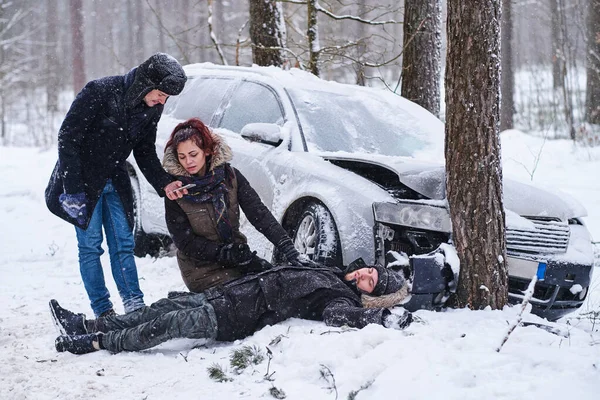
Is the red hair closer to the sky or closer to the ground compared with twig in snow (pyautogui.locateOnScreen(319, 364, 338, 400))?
closer to the sky

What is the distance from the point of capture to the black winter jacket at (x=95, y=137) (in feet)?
13.8

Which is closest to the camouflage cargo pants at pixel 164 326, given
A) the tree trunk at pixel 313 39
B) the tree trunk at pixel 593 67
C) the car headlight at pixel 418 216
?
the car headlight at pixel 418 216

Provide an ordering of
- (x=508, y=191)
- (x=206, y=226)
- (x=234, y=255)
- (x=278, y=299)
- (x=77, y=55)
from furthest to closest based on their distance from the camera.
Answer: (x=77, y=55)
(x=508, y=191)
(x=206, y=226)
(x=234, y=255)
(x=278, y=299)

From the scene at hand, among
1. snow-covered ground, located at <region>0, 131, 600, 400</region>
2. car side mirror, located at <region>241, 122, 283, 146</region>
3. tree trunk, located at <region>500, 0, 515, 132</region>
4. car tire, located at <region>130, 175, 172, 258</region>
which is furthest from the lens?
tree trunk, located at <region>500, 0, 515, 132</region>

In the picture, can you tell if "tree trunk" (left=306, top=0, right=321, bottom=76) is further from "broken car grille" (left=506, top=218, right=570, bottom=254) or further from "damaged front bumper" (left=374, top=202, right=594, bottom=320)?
"broken car grille" (left=506, top=218, right=570, bottom=254)

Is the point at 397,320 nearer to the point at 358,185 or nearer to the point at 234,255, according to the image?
the point at 234,255

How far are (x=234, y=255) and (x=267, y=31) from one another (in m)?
5.71

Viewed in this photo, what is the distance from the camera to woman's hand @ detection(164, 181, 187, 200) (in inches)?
167

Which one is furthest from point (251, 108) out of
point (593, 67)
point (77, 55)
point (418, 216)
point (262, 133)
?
point (77, 55)

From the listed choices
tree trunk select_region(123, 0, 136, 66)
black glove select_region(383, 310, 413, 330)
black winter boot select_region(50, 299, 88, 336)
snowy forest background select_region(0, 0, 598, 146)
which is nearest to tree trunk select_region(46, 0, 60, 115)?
snowy forest background select_region(0, 0, 598, 146)

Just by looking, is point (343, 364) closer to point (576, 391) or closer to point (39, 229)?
point (576, 391)

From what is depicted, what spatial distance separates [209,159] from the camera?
4422 mm

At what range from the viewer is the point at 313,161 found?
5.07 meters

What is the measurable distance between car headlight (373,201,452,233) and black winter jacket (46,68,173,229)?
5.10 feet
